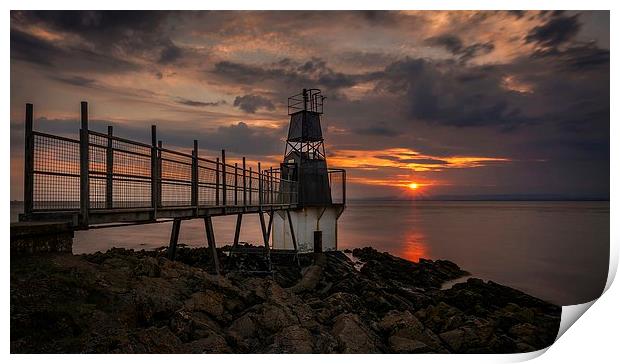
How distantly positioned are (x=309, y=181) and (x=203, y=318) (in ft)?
47.3

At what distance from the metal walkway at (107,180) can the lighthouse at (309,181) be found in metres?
11.0

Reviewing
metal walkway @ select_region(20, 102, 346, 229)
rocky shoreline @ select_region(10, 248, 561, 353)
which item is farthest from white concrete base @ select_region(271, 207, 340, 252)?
metal walkway @ select_region(20, 102, 346, 229)

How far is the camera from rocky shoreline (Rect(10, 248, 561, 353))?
18.4 ft

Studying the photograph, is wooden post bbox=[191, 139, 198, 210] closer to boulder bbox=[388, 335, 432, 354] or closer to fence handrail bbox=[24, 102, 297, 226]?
fence handrail bbox=[24, 102, 297, 226]

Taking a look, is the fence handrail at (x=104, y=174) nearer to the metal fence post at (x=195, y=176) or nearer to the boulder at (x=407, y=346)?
the metal fence post at (x=195, y=176)

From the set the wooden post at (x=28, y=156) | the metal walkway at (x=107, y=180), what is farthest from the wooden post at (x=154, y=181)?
the wooden post at (x=28, y=156)

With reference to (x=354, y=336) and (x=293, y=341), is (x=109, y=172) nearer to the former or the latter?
(x=293, y=341)

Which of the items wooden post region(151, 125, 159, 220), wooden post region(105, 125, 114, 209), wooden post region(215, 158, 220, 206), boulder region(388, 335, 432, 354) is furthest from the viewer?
wooden post region(215, 158, 220, 206)

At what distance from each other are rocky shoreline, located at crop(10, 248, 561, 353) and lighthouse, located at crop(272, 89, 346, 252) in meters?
9.02

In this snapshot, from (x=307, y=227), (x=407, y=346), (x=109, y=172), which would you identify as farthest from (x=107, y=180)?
(x=307, y=227)

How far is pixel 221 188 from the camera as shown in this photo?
10.8 m

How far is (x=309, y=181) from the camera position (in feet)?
69.8

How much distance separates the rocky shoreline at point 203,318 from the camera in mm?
5617

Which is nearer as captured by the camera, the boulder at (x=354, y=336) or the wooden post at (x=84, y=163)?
the wooden post at (x=84, y=163)
